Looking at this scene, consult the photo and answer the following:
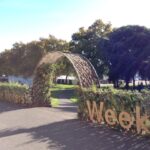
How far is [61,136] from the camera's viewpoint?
420 inches

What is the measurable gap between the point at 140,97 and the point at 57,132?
3023 mm

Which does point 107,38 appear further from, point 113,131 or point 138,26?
point 113,131

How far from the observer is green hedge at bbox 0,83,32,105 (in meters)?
21.0

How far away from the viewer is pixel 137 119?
10359 millimetres

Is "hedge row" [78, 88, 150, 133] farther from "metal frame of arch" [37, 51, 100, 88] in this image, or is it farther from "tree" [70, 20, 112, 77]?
"tree" [70, 20, 112, 77]

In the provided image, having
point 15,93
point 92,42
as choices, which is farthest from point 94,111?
point 92,42

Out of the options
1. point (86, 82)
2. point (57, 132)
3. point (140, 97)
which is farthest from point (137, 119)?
point (86, 82)

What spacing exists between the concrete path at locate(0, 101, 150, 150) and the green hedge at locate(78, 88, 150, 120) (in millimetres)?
753

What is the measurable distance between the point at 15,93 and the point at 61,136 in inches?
482

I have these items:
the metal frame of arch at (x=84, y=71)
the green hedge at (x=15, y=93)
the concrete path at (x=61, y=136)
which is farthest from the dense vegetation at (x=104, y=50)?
the concrete path at (x=61, y=136)

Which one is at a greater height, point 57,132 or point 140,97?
point 140,97

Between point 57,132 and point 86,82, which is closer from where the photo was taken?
point 57,132

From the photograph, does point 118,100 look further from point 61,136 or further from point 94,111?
point 61,136

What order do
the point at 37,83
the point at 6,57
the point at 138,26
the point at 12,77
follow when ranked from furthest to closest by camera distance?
the point at 12,77, the point at 6,57, the point at 138,26, the point at 37,83
